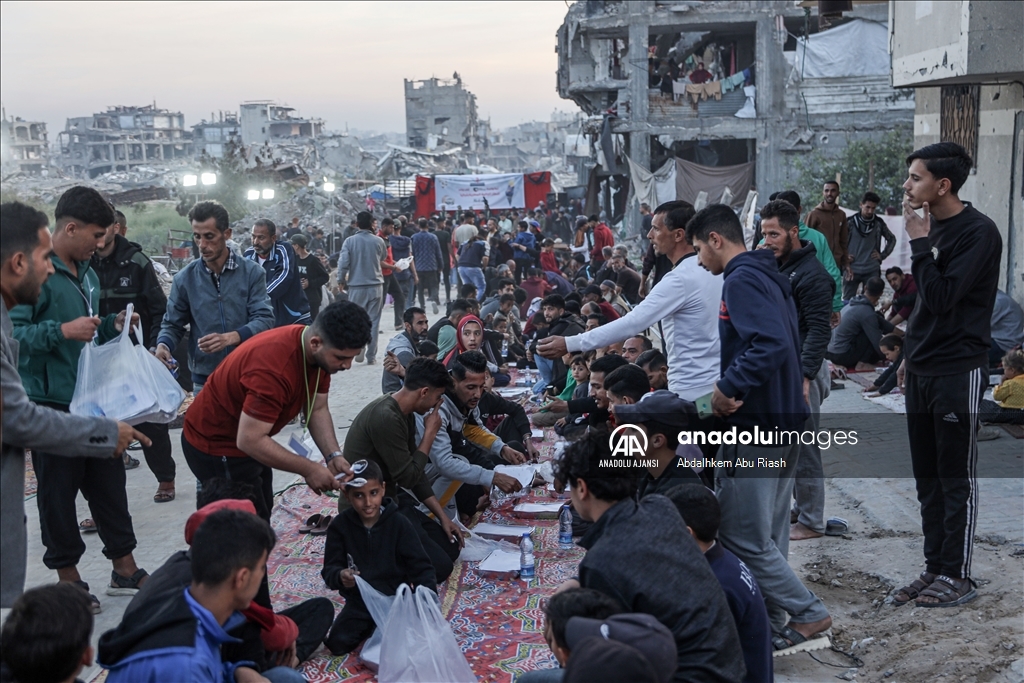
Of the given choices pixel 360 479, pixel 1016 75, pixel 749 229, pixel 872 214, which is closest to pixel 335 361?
pixel 360 479

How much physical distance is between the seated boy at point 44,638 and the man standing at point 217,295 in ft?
9.37

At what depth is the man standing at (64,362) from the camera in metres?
4.42

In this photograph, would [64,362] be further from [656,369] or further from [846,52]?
[846,52]

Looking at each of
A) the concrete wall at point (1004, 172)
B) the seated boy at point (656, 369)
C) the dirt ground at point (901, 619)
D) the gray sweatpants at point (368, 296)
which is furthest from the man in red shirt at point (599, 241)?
the dirt ground at point (901, 619)

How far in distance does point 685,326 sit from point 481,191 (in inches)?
917

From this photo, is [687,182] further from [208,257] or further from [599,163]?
[208,257]

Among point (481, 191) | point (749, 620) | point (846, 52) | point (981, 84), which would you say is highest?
point (846, 52)

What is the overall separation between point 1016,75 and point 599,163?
22.1 meters

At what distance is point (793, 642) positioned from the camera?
407 cm

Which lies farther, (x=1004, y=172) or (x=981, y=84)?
(x=981, y=84)

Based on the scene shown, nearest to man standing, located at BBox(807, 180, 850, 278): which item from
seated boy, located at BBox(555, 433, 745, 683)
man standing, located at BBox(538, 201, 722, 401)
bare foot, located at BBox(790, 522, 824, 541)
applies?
bare foot, located at BBox(790, 522, 824, 541)

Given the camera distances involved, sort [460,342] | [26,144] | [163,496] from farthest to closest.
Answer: [26,144] → [460,342] → [163,496]

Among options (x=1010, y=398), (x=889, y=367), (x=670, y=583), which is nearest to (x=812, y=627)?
(x=670, y=583)

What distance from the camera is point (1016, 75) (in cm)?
788
